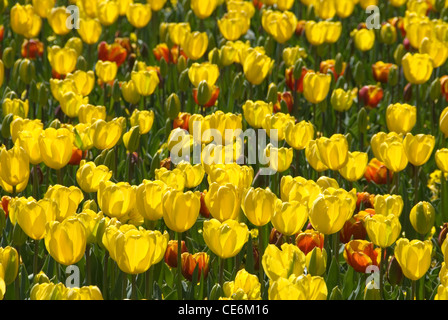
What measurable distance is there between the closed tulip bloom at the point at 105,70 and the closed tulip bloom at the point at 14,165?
1685mm

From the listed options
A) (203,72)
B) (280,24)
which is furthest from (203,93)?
(280,24)

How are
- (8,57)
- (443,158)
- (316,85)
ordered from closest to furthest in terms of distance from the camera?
(443,158)
(316,85)
(8,57)

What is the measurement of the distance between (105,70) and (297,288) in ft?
9.18

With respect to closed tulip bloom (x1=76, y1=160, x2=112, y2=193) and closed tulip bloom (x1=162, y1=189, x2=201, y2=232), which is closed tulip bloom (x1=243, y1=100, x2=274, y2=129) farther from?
closed tulip bloom (x1=162, y1=189, x2=201, y2=232)

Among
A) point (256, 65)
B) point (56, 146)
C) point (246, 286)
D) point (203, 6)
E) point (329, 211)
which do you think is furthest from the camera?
point (203, 6)

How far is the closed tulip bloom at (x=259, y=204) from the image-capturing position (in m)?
2.81

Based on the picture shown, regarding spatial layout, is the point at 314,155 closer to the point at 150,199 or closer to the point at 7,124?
the point at 150,199

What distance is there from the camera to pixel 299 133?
12.0 ft

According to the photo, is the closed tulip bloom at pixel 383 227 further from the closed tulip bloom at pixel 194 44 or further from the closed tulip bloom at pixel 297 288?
the closed tulip bloom at pixel 194 44

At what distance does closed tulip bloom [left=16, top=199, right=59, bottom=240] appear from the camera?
2709 millimetres

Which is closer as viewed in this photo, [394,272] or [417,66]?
[394,272]

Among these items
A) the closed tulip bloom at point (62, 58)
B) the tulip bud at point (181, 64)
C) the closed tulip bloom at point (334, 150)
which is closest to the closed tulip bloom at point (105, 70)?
the closed tulip bloom at point (62, 58)

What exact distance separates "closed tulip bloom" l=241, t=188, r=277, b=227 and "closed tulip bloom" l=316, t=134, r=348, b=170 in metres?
0.60
